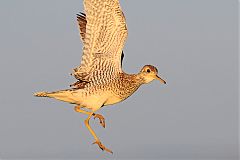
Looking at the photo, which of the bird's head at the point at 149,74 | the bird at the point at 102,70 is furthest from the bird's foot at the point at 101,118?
the bird's head at the point at 149,74

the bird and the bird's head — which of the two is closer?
the bird

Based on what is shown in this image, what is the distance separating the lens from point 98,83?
54.5ft

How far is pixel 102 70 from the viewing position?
16.7 metres

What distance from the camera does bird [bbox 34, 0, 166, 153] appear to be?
1611 centimetres

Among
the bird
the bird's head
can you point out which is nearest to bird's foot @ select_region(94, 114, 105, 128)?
the bird

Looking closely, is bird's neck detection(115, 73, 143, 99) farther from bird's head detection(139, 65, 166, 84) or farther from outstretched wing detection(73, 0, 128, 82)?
outstretched wing detection(73, 0, 128, 82)

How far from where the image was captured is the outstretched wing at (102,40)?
16.1 metres

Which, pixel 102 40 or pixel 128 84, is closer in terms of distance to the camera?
pixel 102 40

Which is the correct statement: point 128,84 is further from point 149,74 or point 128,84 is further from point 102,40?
point 102,40

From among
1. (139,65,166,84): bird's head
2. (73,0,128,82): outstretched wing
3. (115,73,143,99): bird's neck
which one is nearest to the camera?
(73,0,128,82): outstretched wing

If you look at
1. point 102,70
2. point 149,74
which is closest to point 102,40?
point 102,70

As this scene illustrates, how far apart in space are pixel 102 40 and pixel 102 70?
69 centimetres

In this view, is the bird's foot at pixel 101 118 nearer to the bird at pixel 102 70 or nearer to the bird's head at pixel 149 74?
the bird at pixel 102 70

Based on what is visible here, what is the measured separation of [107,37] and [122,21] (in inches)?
18.6
